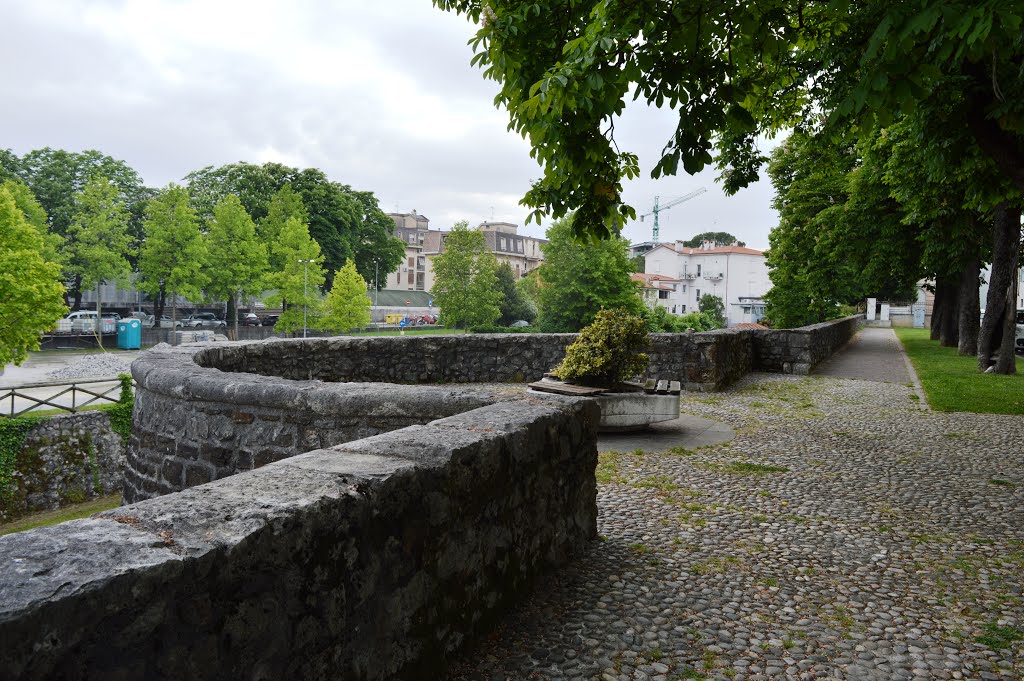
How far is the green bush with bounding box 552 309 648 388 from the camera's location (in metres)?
7.92

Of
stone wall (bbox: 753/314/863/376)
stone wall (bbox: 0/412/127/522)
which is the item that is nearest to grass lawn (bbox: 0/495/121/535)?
stone wall (bbox: 0/412/127/522)

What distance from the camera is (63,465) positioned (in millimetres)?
18891

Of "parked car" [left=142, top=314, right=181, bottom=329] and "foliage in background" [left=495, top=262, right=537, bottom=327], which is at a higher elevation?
"foliage in background" [left=495, top=262, right=537, bottom=327]

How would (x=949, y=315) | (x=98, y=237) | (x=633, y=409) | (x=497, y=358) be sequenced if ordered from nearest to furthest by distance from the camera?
1. (x=633, y=409)
2. (x=497, y=358)
3. (x=949, y=315)
4. (x=98, y=237)

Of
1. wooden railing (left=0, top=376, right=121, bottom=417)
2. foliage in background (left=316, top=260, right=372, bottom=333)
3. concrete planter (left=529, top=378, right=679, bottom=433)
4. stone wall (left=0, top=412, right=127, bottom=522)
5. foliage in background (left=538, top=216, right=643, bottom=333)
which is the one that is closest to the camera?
concrete planter (left=529, top=378, right=679, bottom=433)

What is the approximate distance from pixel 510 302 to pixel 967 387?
170 ft

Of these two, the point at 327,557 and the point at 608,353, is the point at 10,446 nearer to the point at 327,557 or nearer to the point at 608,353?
the point at 608,353

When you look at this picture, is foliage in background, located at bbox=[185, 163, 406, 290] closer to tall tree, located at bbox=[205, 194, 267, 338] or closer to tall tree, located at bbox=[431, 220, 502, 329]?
tall tree, located at bbox=[205, 194, 267, 338]

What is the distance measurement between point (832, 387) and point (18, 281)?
26.6m

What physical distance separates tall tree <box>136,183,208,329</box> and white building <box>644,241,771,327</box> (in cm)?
5175

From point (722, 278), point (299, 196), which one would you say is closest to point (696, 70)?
point (299, 196)

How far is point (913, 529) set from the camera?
4570mm

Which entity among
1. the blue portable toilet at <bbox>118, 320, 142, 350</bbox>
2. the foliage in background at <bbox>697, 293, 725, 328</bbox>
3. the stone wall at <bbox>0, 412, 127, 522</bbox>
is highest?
the foliage in background at <bbox>697, 293, 725, 328</bbox>

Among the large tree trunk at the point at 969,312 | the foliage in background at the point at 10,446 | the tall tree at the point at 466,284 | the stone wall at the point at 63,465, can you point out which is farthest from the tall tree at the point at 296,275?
the large tree trunk at the point at 969,312
